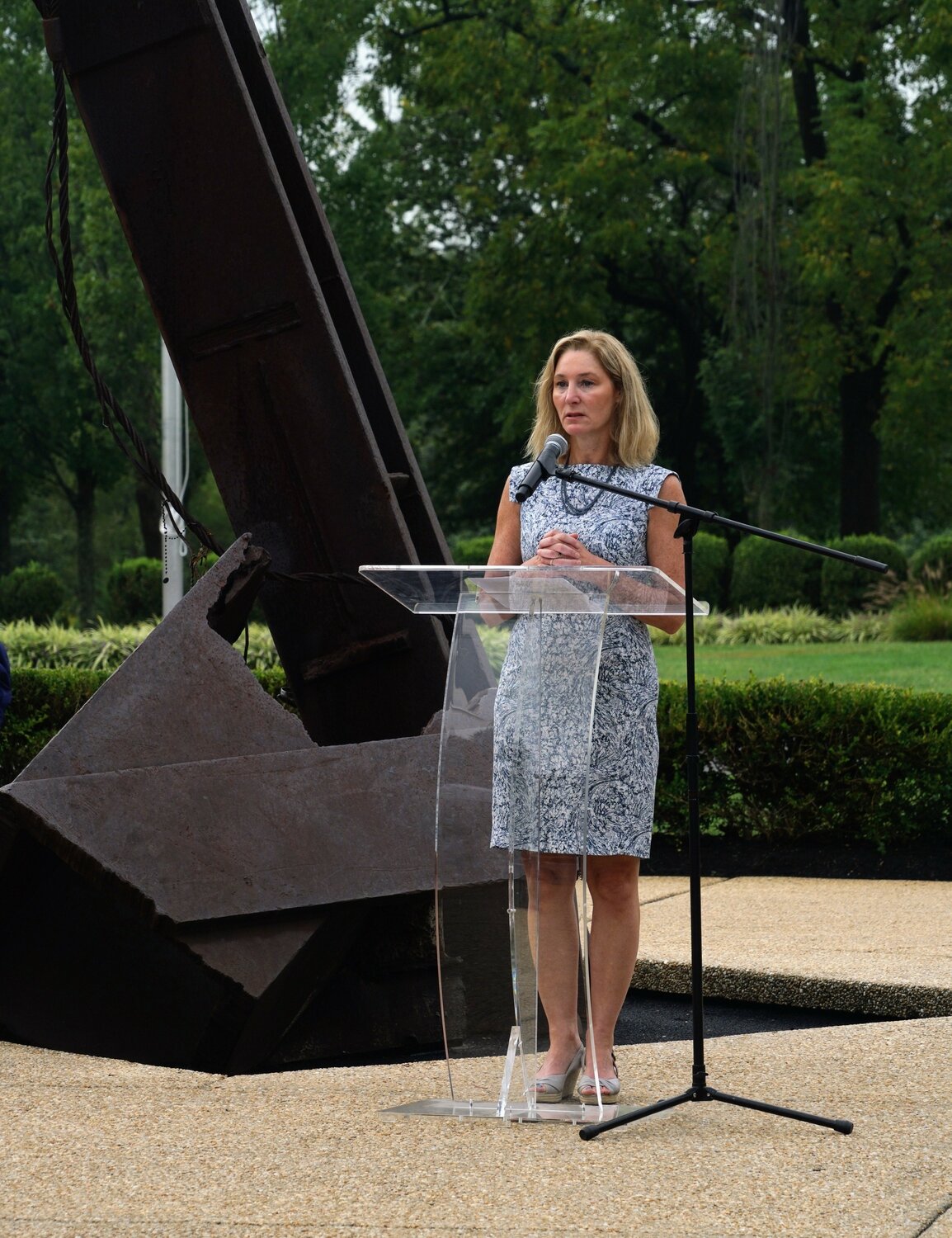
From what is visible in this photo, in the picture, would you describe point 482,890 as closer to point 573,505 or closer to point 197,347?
point 573,505

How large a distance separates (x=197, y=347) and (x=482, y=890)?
2184 mm

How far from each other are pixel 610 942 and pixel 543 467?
1.15m

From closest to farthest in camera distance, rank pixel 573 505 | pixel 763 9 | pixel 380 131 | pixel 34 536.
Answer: pixel 573 505, pixel 763 9, pixel 380 131, pixel 34 536

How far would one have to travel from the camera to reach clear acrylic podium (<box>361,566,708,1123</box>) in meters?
3.56

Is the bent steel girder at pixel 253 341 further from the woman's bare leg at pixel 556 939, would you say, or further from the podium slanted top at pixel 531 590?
the woman's bare leg at pixel 556 939

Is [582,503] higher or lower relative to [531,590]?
higher

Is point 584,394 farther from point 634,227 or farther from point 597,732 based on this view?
point 634,227

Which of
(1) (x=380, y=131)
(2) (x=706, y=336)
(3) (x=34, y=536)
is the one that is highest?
(1) (x=380, y=131)

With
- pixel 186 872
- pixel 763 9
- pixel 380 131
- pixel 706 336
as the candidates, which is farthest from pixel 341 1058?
pixel 706 336

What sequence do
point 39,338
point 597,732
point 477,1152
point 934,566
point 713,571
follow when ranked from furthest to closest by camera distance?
point 39,338 < point 713,571 < point 934,566 < point 597,732 < point 477,1152

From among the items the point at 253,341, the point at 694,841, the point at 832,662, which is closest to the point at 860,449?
the point at 832,662

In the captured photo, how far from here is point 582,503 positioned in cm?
388

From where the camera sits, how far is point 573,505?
3885 mm

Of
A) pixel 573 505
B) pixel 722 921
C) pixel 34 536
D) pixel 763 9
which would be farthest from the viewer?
pixel 34 536
